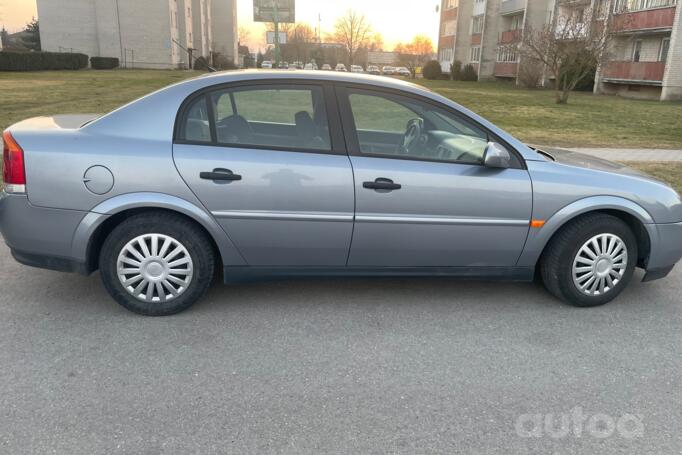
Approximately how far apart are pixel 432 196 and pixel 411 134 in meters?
0.66

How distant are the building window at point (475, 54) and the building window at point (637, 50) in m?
23.7

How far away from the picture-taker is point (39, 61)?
1687 inches

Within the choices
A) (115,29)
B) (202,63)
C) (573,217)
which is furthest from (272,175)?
(115,29)

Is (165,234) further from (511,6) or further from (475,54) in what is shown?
A: (475,54)

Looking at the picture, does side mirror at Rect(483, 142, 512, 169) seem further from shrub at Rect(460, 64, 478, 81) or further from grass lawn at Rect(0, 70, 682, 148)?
shrub at Rect(460, 64, 478, 81)

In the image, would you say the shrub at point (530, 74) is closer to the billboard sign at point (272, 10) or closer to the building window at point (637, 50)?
the building window at point (637, 50)

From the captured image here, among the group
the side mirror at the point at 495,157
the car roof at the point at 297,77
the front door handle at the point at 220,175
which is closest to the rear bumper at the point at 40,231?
the front door handle at the point at 220,175

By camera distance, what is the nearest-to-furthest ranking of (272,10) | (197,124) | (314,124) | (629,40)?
(197,124), (314,124), (272,10), (629,40)

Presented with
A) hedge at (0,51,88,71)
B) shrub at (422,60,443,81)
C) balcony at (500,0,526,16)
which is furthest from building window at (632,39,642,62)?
hedge at (0,51,88,71)

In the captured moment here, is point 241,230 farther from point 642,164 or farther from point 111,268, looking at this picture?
point 642,164

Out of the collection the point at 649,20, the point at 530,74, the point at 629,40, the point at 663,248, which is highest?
the point at 649,20

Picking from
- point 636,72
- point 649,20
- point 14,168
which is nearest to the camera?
point 14,168

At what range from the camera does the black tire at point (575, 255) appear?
3955mm

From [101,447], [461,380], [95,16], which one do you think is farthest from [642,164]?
[95,16]
